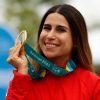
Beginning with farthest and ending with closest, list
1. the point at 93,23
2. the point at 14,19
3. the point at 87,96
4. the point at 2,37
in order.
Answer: the point at 93,23, the point at 14,19, the point at 2,37, the point at 87,96

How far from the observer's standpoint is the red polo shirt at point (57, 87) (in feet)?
17.9

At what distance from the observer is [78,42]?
5715 millimetres

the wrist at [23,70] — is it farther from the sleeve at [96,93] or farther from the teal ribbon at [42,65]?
the sleeve at [96,93]

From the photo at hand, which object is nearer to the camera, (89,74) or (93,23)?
(89,74)

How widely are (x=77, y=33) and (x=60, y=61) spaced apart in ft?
0.91

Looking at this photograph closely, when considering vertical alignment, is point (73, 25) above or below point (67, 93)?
above

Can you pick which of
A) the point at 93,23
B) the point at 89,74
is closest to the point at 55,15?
the point at 89,74

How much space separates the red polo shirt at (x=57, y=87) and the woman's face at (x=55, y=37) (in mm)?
195

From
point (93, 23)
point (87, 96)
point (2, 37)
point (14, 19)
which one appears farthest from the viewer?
point (93, 23)

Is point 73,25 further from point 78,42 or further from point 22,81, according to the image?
point 22,81

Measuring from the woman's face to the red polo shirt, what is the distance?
0.64 ft

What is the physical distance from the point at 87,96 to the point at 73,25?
0.62 m

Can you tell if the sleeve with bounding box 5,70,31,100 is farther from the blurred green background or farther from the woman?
the blurred green background

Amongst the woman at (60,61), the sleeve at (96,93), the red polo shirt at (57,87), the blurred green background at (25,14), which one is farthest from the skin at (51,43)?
the blurred green background at (25,14)
